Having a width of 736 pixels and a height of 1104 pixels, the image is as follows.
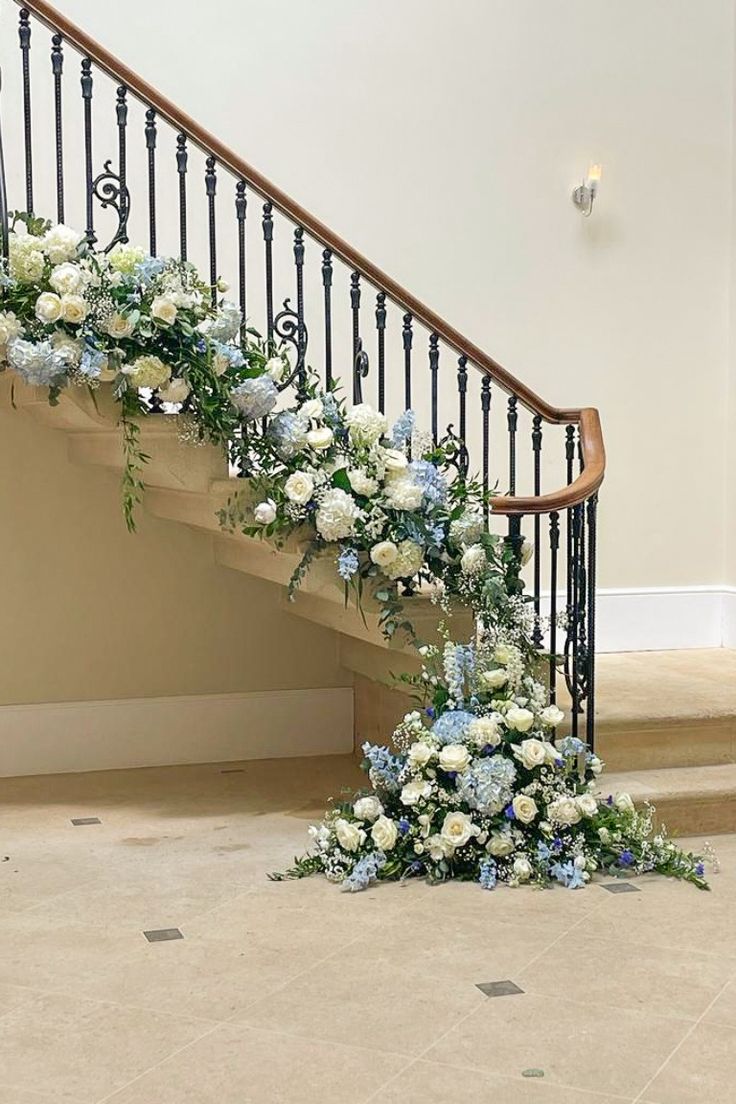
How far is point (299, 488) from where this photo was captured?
4.72m

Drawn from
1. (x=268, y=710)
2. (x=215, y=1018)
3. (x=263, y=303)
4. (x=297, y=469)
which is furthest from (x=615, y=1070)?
(x=263, y=303)

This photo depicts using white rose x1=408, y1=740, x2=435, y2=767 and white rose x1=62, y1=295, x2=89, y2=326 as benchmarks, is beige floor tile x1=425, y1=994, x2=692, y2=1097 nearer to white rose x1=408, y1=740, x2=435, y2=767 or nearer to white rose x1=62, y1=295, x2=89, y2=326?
white rose x1=408, y1=740, x2=435, y2=767

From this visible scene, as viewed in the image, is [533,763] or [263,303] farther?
[263,303]

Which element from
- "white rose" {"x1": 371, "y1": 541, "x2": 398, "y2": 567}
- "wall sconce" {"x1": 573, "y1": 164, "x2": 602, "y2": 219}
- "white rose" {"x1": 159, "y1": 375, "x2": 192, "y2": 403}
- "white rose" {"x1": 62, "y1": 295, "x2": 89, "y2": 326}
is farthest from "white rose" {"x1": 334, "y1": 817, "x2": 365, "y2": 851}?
"wall sconce" {"x1": 573, "y1": 164, "x2": 602, "y2": 219}

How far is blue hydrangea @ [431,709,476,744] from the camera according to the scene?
→ 15.0ft

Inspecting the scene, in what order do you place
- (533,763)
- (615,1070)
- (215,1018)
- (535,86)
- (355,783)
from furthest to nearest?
(535,86) < (355,783) < (533,763) < (215,1018) < (615,1070)

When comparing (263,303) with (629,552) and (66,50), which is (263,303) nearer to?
(66,50)

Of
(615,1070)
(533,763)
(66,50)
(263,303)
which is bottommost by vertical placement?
(615,1070)

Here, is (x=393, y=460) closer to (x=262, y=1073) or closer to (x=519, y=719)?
(x=519, y=719)

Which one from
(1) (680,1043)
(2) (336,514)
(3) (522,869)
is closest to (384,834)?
(3) (522,869)

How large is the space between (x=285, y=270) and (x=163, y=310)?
187 centimetres

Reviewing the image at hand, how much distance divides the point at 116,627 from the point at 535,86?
3178 mm

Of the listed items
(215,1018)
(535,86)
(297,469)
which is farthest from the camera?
(535,86)

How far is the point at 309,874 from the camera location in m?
4.49
